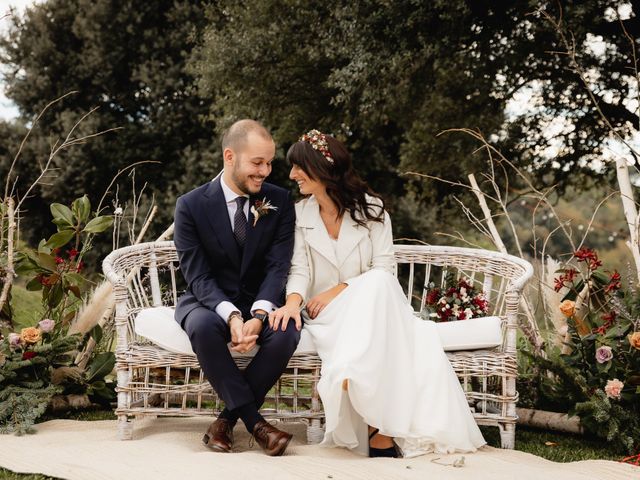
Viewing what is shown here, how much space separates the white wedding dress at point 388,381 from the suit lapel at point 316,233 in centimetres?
42

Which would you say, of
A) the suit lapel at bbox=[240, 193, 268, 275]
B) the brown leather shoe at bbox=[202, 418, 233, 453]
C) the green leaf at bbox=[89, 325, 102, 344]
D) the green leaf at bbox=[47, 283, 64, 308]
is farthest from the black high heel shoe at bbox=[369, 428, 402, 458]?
the green leaf at bbox=[47, 283, 64, 308]

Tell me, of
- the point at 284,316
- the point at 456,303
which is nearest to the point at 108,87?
the point at 456,303

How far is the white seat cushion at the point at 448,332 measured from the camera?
12.3 feet

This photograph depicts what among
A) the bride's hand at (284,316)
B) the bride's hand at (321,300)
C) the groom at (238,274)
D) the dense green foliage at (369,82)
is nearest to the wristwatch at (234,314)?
the groom at (238,274)

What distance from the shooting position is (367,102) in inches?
359

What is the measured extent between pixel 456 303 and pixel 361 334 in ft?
2.75

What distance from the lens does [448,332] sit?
3.82 metres

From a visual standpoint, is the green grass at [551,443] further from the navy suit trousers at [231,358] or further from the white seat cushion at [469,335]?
the navy suit trousers at [231,358]

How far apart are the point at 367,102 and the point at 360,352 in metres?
6.06

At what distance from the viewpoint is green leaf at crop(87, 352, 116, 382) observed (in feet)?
15.0

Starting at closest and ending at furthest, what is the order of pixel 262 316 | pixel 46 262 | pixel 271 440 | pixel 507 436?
pixel 271 440
pixel 262 316
pixel 507 436
pixel 46 262

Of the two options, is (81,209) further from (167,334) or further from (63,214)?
(167,334)

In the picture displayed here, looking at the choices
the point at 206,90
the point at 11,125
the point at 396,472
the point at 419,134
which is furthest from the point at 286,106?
the point at 396,472

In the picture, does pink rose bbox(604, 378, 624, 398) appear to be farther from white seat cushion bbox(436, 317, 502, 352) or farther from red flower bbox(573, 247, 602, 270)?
red flower bbox(573, 247, 602, 270)
